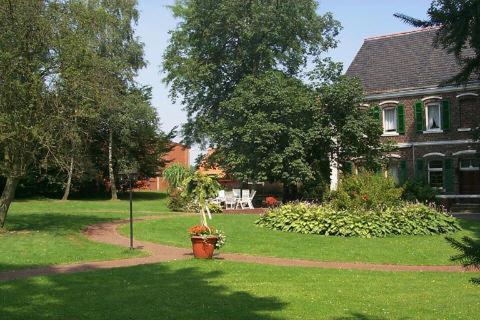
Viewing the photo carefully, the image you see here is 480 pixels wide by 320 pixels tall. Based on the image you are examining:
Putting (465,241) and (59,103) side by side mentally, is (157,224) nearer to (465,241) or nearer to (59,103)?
(59,103)

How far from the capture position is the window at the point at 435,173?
33.5 meters

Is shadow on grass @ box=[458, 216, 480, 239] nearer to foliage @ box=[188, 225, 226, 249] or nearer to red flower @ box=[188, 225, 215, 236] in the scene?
foliage @ box=[188, 225, 226, 249]

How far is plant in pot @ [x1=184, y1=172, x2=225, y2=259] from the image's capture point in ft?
46.4

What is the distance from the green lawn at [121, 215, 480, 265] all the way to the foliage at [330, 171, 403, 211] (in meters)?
1.98

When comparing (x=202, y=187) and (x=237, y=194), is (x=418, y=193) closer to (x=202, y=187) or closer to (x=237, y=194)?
(x=237, y=194)

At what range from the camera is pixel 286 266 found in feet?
44.8

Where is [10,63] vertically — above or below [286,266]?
above

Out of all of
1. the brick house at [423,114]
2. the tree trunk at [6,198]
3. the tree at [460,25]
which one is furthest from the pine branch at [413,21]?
the brick house at [423,114]

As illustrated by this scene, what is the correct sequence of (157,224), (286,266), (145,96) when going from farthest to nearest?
1. (145,96)
2. (157,224)
3. (286,266)

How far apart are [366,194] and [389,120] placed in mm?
16547

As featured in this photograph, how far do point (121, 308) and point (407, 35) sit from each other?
1319 inches

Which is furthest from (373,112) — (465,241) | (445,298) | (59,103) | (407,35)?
(465,241)

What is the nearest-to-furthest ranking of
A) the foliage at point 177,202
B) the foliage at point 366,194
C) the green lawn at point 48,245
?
the green lawn at point 48,245, the foliage at point 366,194, the foliage at point 177,202

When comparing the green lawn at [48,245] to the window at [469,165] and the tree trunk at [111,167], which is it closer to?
the tree trunk at [111,167]
